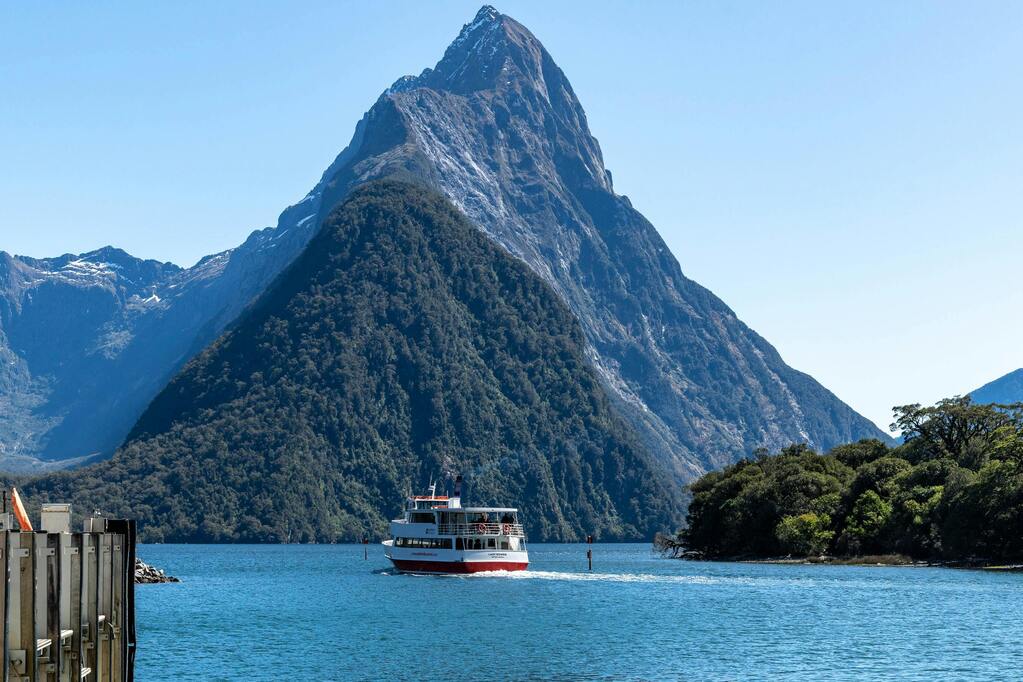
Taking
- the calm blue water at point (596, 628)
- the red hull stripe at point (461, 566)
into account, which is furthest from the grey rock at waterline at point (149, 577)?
the red hull stripe at point (461, 566)

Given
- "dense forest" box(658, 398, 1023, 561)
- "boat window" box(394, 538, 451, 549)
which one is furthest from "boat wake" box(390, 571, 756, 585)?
"dense forest" box(658, 398, 1023, 561)

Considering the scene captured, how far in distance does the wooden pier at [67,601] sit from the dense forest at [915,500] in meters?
126

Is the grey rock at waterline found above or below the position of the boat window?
below

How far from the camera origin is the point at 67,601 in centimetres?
2938

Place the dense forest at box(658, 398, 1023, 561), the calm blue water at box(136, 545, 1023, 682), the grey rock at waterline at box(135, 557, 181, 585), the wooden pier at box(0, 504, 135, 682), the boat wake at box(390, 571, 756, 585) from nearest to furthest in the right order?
the wooden pier at box(0, 504, 135, 682) < the calm blue water at box(136, 545, 1023, 682) < the boat wake at box(390, 571, 756, 585) < the dense forest at box(658, 398, 1023, 561) < the grey rock at waterline at box(135, 557, 181, 585)

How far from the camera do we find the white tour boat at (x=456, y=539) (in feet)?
502

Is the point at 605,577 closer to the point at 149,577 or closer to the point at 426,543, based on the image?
the point at 426,543

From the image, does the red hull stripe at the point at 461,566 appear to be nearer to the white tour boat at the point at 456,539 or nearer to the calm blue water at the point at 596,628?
the white tour boat at the point at 456,539

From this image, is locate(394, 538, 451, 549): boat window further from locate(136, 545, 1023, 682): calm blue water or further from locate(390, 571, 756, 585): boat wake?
locate(136, 545, 1023, 682): calm blue water

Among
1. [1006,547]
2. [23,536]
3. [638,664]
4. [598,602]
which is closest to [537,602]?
[598,602]

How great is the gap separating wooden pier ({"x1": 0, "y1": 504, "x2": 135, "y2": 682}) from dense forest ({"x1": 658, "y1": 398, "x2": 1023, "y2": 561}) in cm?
12607

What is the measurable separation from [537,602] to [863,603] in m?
27.7

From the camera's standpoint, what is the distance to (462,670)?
71438mm

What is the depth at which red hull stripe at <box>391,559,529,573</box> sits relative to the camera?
15338cm
